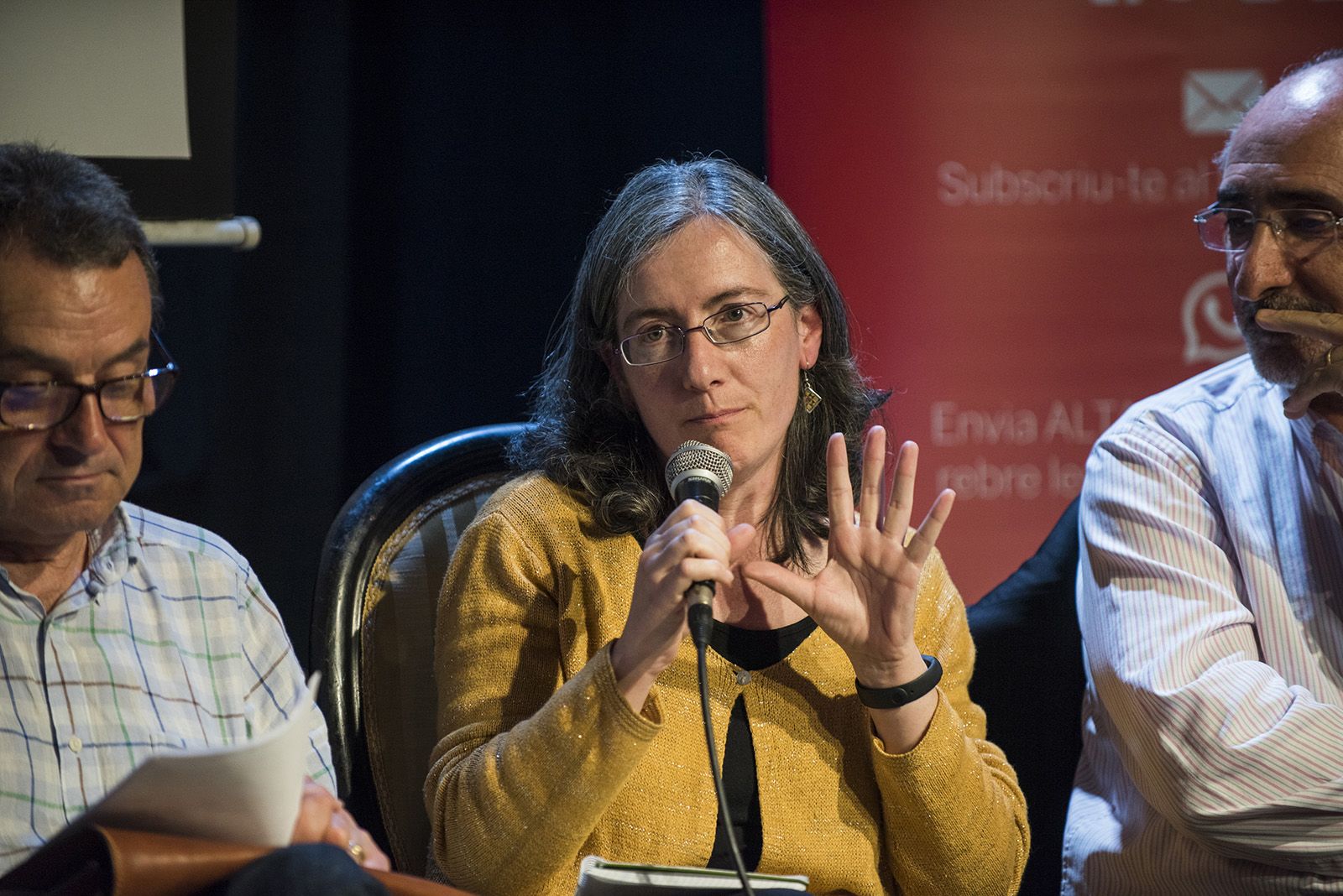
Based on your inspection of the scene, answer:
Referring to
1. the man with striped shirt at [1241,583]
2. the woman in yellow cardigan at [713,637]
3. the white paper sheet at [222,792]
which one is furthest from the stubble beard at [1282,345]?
the white paper sheet at [222,792]

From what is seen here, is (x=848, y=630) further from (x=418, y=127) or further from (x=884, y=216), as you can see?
(x=418, y=127)

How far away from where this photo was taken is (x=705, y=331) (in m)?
2.07

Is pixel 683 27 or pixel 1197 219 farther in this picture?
pixel 683 27

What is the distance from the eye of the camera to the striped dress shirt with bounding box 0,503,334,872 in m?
1.63

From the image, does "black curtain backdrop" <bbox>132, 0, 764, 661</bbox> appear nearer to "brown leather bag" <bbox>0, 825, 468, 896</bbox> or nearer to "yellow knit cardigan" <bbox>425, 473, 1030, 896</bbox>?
"yellow knit cardigan" <bbox>425, 473, 1030, 896</bbox>

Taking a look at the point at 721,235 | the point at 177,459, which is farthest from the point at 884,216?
the point at 177,459

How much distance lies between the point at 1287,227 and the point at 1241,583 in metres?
0.57

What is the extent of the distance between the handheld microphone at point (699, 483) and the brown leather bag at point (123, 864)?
546 millimetres

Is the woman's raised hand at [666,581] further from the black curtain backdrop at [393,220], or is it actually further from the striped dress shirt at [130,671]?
the black curtain backdrop at [393,220]

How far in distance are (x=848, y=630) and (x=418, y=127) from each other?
213cm

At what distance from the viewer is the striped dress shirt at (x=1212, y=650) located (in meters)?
2.03

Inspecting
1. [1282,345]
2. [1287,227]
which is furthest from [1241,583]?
[1287,227]

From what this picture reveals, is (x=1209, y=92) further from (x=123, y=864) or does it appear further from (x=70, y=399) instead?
(x=123, y=864)

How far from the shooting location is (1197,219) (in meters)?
2.40
